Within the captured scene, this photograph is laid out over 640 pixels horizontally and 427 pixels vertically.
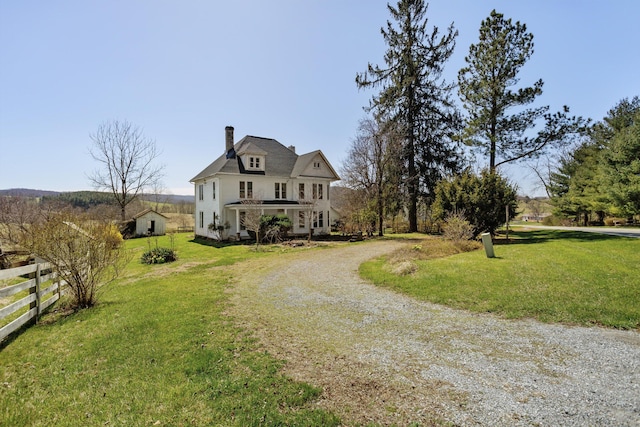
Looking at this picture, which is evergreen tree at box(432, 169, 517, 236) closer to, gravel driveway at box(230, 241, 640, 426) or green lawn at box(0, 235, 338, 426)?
gravel driveway at box(230, 241, 640, 426)

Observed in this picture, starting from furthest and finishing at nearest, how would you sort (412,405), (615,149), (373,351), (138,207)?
(138,207)
(615,149)
(373,351)
(412,405)

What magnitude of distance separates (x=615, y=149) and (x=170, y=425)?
31402mm

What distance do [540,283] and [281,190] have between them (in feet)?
71.1

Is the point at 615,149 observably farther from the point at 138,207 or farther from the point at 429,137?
the point at 138,207

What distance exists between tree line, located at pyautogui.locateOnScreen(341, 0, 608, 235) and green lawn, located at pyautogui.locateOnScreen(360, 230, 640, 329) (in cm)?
1289

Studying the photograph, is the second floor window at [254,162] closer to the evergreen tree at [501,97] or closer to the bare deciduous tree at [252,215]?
the bare deciduous tree at [252,215]

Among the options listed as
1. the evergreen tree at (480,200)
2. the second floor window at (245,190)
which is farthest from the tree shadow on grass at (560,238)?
the second floor window at (245,190)

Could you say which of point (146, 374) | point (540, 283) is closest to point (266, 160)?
point (540, 283)

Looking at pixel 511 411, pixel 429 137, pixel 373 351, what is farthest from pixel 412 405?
pixel 429 137

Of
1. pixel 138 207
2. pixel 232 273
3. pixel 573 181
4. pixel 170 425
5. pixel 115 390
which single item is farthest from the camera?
pixel 138 207

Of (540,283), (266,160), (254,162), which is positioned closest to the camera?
(540,283)

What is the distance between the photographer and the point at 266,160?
28172 millimetres

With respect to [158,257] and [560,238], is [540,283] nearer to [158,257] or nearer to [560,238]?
[560,238]

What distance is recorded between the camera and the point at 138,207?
4638 centimetres
